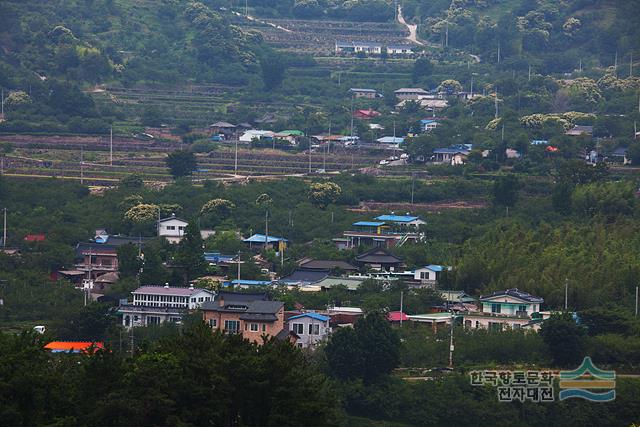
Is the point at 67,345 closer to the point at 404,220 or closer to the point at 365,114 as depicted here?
the point at 404,220

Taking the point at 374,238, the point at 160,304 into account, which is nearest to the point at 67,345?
the point at 160,304

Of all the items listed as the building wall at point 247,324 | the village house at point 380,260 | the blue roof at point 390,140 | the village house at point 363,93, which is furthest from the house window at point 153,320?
the village house at point 363,93

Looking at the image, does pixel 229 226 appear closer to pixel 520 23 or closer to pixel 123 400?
pixel 123 400

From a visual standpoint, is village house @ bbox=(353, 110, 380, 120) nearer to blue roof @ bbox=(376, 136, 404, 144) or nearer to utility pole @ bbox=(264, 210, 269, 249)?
blue roof @ bbox=(376, 136, 404, 144)

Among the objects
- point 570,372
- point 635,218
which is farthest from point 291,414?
point 635,218

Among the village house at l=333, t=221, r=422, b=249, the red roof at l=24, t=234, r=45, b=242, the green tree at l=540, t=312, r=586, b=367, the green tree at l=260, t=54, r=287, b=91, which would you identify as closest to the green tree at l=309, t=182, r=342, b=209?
the village house at l=333, t=221, r=422, b=249

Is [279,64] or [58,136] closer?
[58,136]

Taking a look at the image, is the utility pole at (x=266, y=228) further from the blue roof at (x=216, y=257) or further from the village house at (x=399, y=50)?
the village house at (x=399, y=50)
